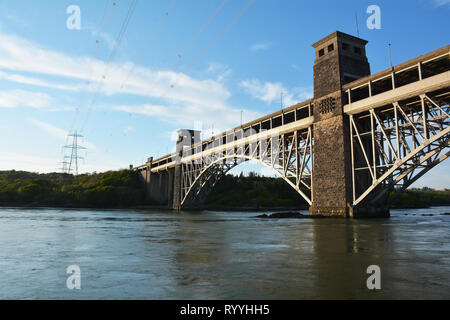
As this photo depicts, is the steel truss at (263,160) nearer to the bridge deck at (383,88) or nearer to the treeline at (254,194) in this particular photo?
the bridge deck at (383,88)

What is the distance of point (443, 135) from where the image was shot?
21.7m

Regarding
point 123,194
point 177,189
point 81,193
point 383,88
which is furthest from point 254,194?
point 383,88

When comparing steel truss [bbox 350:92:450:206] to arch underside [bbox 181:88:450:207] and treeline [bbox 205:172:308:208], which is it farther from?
treeline [bbox 205:172:308:208]

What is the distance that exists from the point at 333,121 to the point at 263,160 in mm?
11592

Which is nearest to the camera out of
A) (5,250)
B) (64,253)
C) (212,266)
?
(212,266)

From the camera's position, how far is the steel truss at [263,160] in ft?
112

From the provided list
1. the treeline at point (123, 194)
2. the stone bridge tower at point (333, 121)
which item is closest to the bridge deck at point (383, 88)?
the stone bridge tower at point (333, 121)

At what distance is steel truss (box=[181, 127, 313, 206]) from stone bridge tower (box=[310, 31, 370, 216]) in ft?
5.84

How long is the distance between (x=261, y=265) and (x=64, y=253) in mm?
6052

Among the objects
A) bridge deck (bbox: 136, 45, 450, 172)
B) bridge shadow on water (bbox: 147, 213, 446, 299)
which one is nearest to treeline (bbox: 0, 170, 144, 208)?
bridge deck (bbox: 136, 45, 450, 172)

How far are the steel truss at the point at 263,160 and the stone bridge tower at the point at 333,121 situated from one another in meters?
1.78

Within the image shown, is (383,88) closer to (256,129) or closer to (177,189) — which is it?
(256,129)
